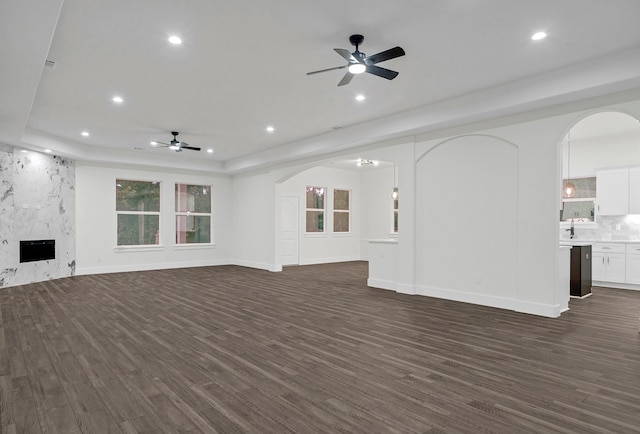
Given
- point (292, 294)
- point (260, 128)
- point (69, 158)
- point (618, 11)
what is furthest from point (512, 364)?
point (69, 158)

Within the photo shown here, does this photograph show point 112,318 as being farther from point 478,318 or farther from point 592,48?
point 592,48

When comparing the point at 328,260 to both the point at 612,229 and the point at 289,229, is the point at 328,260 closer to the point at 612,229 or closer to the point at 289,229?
the point at 289,229

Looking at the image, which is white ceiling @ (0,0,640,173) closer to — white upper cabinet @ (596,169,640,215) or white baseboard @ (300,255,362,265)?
white upper cabinet @ (596,169,640,215)

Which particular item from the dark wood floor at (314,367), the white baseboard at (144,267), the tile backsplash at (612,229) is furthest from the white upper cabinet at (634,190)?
the white baseboard at (144,267)

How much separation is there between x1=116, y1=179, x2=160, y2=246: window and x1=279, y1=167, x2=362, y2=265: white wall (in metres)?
3.69

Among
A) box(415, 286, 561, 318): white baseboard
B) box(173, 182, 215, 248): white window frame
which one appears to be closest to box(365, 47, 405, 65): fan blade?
box(415, 286, 561, 318): white baseboard

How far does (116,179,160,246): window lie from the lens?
10344 mm

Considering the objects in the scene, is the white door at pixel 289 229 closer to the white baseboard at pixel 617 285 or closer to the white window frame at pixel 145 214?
the white window frame at pixel 145 214

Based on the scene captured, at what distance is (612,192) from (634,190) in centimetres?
38

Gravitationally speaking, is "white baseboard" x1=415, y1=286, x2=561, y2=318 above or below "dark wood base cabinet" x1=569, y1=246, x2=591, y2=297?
below

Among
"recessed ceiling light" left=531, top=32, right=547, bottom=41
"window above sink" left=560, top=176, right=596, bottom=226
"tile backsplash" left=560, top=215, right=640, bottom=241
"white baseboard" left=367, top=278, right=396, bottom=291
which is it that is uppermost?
"recessed ceiling light" left=531, top=32, right=547, bottom=41

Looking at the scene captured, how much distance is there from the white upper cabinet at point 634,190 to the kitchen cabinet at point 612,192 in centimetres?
5

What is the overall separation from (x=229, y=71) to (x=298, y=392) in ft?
12.4

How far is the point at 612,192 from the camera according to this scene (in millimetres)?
8062
